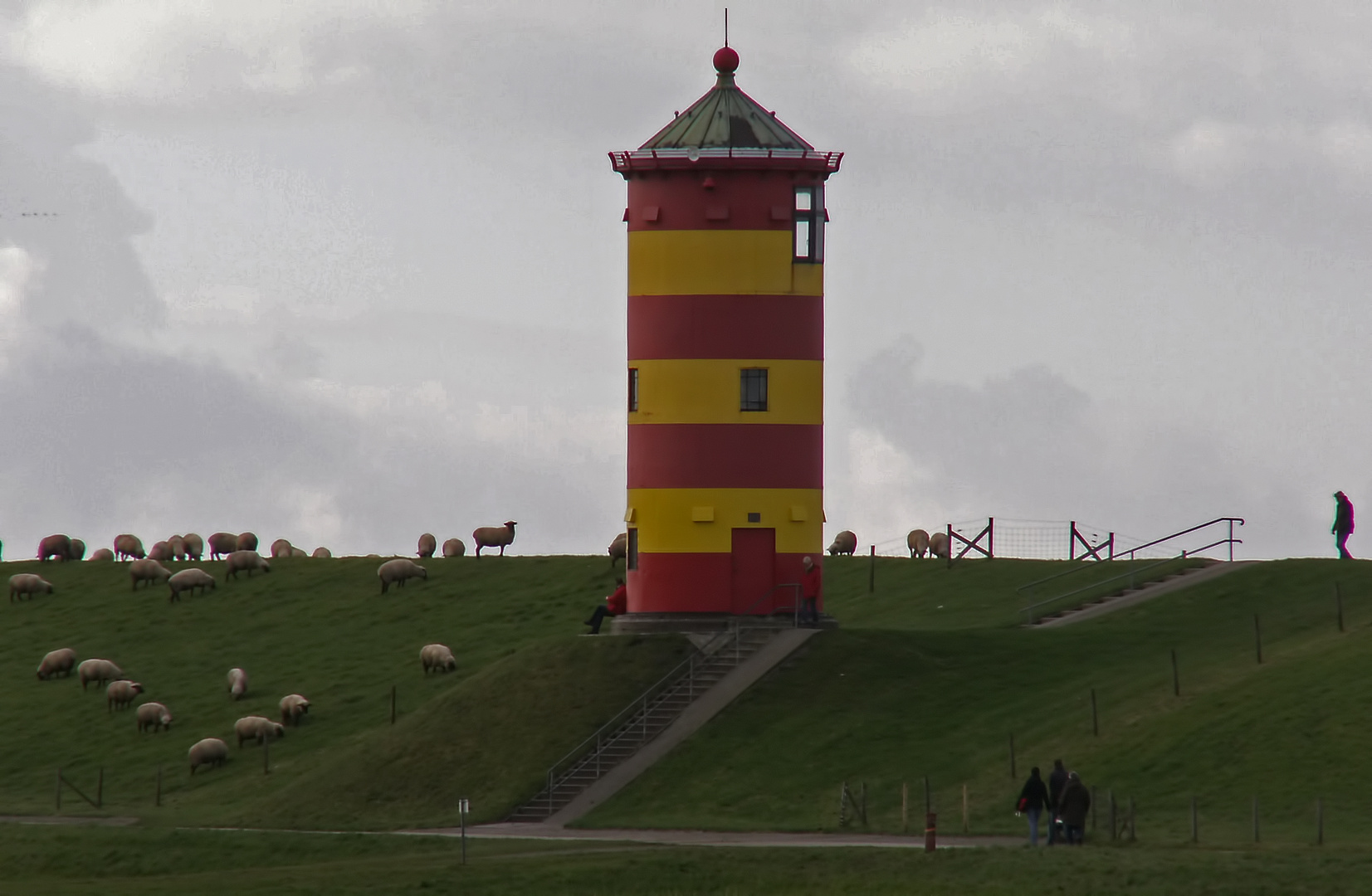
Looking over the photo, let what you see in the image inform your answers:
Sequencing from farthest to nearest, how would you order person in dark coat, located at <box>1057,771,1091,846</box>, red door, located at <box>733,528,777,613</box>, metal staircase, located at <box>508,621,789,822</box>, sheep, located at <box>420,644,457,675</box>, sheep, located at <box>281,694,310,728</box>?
sheep, located at <box>420,644,457,675</box>, sheep, located at <box>281,694,310,728</box>, red door, located at <box>733,528,777,613</box>, metal staircase, located at <box>508,621,789,822</box>, person in dark coat, located at <box>1057,771,1091,846</box>

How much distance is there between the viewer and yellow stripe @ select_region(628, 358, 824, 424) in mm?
65688

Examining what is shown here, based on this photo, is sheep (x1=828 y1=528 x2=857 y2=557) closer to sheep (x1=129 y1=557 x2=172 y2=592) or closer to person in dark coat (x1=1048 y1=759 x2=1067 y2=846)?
sheep (x1=129 y1=557 x2=172 y2=592)

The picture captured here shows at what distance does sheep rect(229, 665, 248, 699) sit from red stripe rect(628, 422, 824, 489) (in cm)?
1753

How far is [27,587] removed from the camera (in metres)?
95.6

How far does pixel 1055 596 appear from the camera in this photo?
77.8 meters

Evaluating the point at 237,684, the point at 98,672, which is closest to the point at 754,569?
the point at 237,684

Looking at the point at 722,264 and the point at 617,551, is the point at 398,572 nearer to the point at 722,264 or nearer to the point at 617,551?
the point at 617,551

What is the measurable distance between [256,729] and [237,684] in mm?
5929

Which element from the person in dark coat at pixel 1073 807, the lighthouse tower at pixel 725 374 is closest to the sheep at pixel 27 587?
the lighthouse tower at pixel 725 374

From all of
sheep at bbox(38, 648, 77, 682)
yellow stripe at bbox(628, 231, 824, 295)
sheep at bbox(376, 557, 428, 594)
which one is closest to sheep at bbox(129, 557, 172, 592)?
sheep at bbox(376, 557, 428, 594)

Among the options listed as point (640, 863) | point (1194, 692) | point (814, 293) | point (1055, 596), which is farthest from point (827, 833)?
point (1055, 596)

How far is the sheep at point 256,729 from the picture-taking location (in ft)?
236

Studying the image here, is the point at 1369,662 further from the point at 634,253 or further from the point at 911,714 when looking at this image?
the point at 634,253

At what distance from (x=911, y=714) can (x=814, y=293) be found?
11.3 metres
